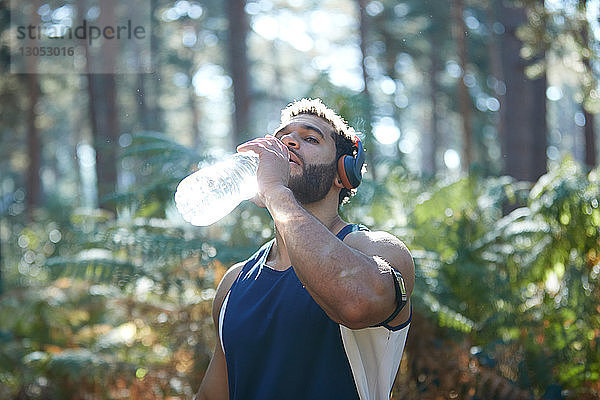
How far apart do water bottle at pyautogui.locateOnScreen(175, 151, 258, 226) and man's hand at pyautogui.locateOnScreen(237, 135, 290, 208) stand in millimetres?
327

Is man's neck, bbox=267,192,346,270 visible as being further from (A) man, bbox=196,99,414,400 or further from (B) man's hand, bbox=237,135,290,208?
(B) man's hand, bbox=237,135,290,208

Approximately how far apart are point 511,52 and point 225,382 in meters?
7.44

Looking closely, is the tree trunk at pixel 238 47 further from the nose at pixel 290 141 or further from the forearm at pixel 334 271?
the forearm at pixel 334 271

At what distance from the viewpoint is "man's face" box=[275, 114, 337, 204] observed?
2482 mm

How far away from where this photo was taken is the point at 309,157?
98.8 inches

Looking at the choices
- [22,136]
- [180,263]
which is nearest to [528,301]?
[180,263]

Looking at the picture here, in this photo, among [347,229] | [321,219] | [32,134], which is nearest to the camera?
[347,229]

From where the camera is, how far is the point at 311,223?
6.54 ft

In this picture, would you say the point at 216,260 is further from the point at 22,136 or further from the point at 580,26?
the point at 22,136
